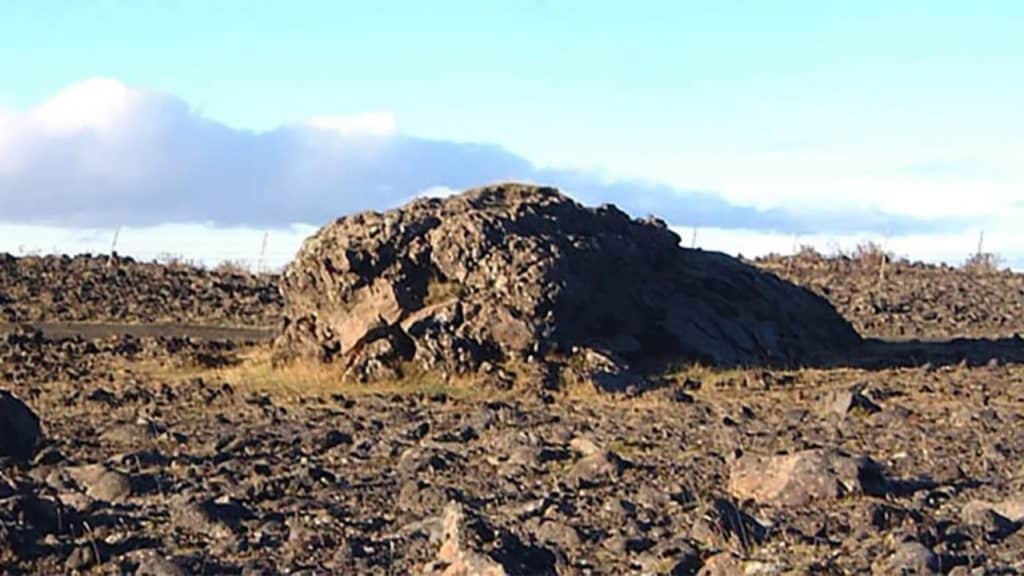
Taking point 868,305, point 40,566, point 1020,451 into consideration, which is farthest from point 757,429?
point 868,305

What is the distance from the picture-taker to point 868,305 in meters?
42.3

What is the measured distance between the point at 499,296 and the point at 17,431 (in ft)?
30.7

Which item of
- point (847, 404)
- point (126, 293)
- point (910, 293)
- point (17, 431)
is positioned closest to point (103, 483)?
point (17, 431)

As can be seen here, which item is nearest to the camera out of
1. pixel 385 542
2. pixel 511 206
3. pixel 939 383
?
pixel 385 542

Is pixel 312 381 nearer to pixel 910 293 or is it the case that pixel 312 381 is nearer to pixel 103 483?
pixel 103 483

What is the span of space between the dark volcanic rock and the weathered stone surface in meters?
6.98

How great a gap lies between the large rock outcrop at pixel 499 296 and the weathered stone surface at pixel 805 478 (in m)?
10.1

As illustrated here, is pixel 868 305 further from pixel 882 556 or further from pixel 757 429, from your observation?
pixel 882 556

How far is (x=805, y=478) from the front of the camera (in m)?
12.7

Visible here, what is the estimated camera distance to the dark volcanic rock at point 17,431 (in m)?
15.7

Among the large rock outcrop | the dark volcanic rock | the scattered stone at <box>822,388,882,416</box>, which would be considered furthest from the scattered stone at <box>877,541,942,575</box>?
the large rock outcrop

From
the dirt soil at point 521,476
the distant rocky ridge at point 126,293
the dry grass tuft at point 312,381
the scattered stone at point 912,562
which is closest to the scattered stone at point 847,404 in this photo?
the dirt soil at point 521,476

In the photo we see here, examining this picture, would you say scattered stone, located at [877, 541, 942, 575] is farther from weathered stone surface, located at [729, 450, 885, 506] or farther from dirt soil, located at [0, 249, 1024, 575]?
weathered stone surface, located at [729, 450, 885, 506]

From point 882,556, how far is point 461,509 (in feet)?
9.22
